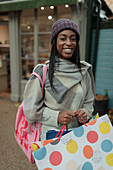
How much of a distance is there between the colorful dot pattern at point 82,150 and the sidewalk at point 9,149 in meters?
1.64

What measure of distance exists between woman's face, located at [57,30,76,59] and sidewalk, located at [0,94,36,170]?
1906 mm

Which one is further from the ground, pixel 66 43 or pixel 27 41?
pixel 27 41

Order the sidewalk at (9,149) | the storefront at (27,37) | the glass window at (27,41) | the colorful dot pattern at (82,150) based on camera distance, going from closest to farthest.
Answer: the colorful dot pattern at (82,150), the sidewalk at (9,149), the storefront at (27,37), the glass window at (27,41)

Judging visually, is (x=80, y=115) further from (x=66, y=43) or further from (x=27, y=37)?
(x=27, y=37)

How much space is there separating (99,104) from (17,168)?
2459 millimetres

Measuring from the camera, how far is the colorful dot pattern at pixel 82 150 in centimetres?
107

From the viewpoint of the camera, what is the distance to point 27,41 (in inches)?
208

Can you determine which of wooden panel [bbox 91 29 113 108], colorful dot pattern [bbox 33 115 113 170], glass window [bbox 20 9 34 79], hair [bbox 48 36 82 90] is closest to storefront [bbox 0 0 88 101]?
glass window [bbox 20 9 34 79]

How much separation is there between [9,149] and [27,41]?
3.39 metres

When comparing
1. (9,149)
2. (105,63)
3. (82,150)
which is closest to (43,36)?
(105,63)

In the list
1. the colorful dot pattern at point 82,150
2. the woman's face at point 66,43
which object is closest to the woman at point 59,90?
the woman's face at point 66,43

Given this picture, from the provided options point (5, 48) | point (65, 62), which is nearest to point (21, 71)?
point (5, 48)

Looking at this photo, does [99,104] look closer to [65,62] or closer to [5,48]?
[65,62]

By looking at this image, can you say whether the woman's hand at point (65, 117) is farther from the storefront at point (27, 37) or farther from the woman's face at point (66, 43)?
the storefront at point (27, 37)
